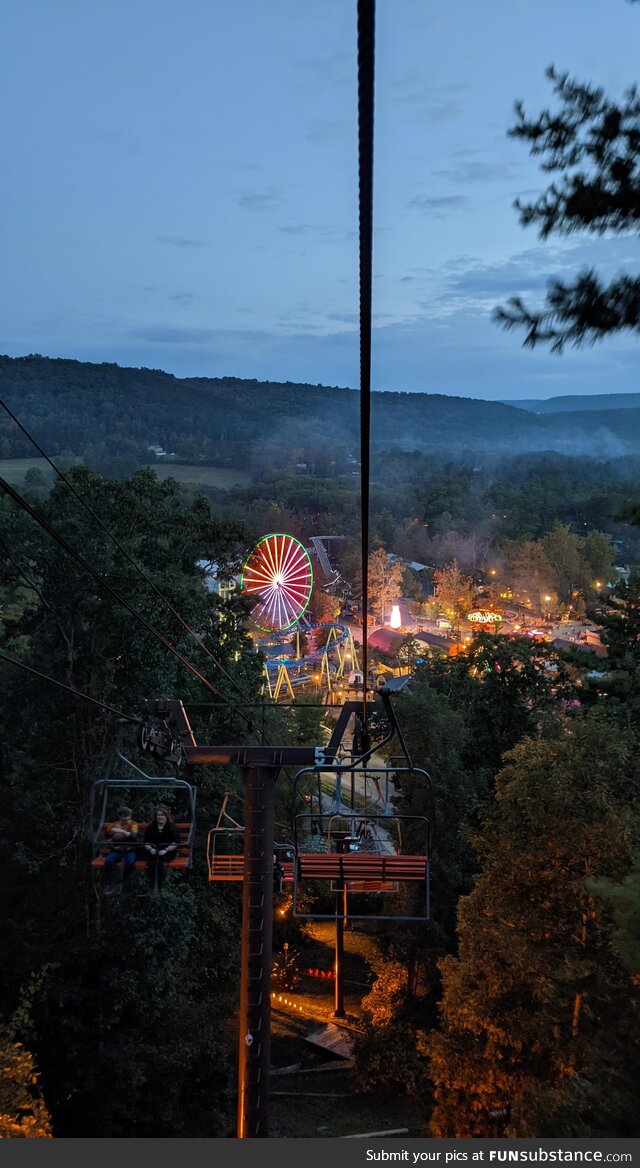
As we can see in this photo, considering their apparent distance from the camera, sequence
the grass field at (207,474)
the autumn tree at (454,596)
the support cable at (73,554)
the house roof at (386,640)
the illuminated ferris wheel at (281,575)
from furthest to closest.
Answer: the grass field at (207,474) < the autumn tree at (454,596) < the house roof at (386,640) < the illuminated ferris wheel at (281,575) < the support cable at (73,554)

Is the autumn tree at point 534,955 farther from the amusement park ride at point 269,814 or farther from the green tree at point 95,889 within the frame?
the green tree at point 95,889

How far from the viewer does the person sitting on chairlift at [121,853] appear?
9867 mm

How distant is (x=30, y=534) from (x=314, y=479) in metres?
101

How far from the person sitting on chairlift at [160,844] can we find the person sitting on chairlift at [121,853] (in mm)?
218

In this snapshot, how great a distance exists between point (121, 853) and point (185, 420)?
129 m

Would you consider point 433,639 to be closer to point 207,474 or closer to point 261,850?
point 261,850

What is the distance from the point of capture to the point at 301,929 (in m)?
24.7

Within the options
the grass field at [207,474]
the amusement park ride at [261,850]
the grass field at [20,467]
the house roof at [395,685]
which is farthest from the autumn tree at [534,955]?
the grass field at [207,474]

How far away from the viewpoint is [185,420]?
13538 cm

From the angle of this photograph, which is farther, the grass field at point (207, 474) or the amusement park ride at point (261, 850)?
the grass field at point (207, 474)

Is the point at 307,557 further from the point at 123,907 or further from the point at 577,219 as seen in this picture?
the point at 577,219

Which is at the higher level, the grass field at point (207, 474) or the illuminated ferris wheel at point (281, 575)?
the grass field at point (207, 474)

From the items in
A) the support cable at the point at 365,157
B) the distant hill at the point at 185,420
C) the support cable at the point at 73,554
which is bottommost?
the support cable at the point at 365,157

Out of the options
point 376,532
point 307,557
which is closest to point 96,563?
point 307,557
